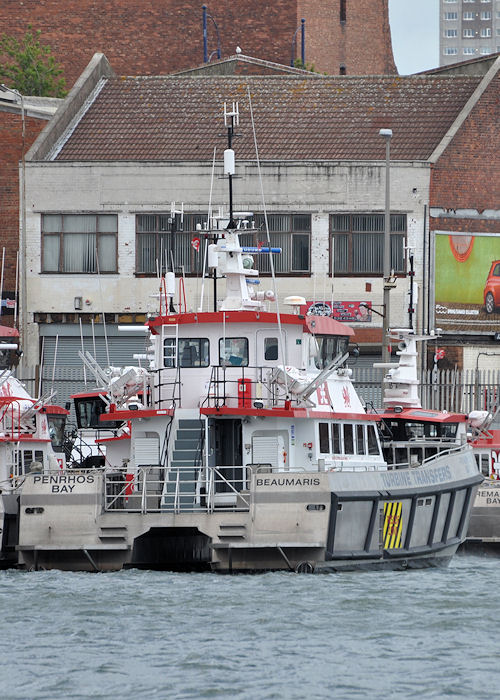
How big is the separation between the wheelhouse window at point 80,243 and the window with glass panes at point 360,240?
762 cm

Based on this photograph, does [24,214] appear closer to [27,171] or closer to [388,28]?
[27,171]

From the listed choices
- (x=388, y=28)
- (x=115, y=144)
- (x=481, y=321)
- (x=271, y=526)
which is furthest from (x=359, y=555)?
(x=388, y=28)

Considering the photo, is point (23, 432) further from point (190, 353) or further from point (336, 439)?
point (336, 439)

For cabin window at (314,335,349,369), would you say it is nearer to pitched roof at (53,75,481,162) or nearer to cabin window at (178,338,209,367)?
cabin window at (178,338,209,367)

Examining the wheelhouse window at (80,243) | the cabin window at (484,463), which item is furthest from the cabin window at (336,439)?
the wheelhouse window at (80,243)

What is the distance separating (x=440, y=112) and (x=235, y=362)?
30728 millimetres

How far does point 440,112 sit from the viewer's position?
5969 cm

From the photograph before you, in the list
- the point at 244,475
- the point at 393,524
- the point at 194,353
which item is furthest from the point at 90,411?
the point at 393,524

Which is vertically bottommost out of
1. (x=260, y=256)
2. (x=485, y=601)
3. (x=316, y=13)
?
(x=485, y=601)

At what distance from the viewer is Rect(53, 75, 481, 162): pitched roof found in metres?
58.2

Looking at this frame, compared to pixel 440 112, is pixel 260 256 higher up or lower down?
lower down

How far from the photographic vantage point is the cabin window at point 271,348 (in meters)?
31.3

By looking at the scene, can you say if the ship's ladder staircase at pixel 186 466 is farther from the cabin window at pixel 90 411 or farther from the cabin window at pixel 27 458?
the cabin window at pixel 90 411

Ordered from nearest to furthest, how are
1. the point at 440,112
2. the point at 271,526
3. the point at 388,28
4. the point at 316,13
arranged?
the point at 271,526 < the point at 440,112 < the point at 316,13 < the point at 388,28
